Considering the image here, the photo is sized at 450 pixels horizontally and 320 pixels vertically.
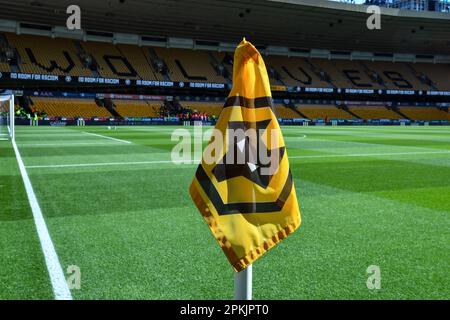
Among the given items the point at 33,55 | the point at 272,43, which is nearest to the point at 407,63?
the point at 272,43

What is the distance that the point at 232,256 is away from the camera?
1998 millimetres

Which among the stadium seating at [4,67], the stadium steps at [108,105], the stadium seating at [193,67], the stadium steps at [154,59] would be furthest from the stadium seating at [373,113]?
the stadium seating at [4,67]

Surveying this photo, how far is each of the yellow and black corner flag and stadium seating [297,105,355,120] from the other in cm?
4450

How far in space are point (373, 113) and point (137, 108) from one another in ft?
86.4

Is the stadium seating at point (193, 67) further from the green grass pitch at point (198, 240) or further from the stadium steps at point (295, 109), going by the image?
the green grass pitch at point (198, 240)

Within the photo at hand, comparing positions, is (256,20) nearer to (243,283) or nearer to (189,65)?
(189,65)

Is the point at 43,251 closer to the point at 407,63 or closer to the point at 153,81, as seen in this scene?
the point at 153,81

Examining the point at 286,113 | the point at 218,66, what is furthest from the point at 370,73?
the point at 218,66

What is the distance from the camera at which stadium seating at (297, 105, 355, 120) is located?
46.2 metres

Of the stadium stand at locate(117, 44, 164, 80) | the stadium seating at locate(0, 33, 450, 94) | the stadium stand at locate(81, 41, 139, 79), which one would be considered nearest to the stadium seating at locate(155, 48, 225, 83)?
the stadium seating at locate(0, 33, 450, 94)

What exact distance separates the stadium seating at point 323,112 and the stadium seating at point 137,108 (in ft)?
51.1

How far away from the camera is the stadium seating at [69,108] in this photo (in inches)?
1416

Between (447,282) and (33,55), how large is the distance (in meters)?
40.9
